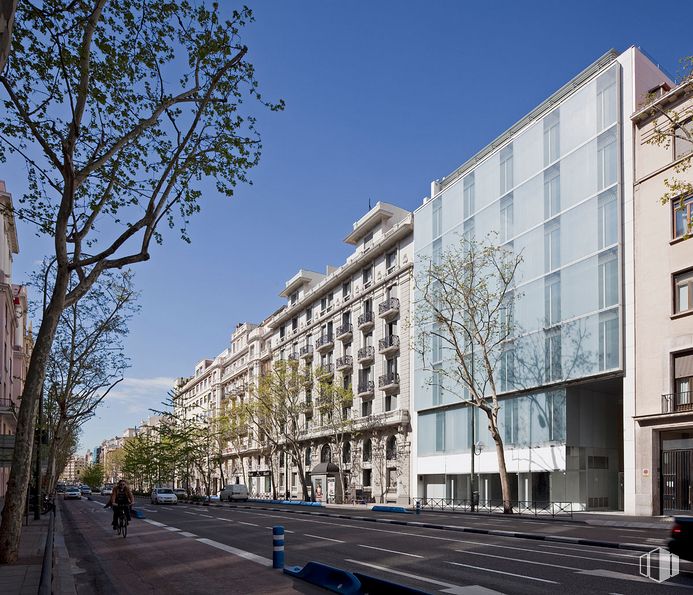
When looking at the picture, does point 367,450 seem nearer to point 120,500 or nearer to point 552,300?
point 552,300

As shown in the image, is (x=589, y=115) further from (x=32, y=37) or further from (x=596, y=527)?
Result: (x=32, y=37)

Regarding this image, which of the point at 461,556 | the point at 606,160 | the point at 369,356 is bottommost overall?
the point at 461,556

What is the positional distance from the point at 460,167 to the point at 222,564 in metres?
37.9

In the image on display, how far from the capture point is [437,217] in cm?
4775

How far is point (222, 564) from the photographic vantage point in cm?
1353

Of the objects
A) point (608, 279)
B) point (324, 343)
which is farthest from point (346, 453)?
point (608, 279)

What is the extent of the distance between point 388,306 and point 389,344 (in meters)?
2.96

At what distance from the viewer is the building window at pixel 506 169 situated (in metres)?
40.5

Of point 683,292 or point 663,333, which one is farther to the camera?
point 663,333

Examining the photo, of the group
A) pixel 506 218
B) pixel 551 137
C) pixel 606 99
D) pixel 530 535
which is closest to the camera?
pixel 530 535

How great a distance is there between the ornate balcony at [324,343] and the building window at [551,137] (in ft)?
100

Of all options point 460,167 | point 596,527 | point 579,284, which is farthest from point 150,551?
point 460,167

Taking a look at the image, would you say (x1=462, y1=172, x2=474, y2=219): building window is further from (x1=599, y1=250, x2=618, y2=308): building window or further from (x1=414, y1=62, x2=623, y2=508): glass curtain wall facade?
(x1=599, y1=250, x2=618, y2=308): building window

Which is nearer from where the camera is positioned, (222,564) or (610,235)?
(222,564)
